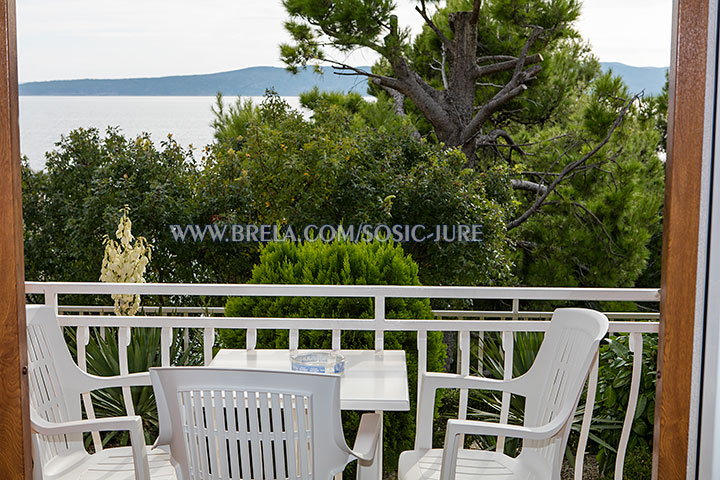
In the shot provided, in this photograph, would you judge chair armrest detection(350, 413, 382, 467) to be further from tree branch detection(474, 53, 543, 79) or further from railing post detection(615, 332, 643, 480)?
tree branch detection(474, 53, 543, 79)

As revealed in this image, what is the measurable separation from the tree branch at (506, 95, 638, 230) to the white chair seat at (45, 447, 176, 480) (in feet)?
21.9

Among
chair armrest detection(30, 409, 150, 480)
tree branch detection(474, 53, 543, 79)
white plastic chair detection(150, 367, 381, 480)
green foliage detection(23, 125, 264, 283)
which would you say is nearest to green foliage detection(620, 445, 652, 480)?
white plastic chair detection(150, 367, 381, 480)

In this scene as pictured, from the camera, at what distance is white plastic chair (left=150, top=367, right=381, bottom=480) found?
1.41m

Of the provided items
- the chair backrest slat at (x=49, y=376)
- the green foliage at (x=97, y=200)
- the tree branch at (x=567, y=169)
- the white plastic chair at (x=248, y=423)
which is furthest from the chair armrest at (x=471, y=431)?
the tree branch at (x=567, y=169)

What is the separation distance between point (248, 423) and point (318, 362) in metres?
0.65

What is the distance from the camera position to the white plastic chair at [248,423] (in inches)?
55.6

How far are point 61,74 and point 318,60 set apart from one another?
10.3 feet

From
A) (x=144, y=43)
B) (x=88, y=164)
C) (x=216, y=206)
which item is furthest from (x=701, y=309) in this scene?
(x=144, y=43)

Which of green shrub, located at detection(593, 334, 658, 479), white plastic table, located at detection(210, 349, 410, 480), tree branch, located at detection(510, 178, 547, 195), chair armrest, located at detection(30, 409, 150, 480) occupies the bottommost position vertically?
green shrub, located at detection(593, 334, 658, 479)

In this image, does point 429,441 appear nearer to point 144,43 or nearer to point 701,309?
point 701,309

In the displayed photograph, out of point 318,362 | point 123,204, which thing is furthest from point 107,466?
point 123,204

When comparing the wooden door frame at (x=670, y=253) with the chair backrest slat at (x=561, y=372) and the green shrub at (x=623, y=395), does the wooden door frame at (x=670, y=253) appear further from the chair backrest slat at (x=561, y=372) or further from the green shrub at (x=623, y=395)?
the green shrub at (x=623, y=395)

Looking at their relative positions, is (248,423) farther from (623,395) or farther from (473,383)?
(623,395)

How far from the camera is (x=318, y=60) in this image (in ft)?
27.1
